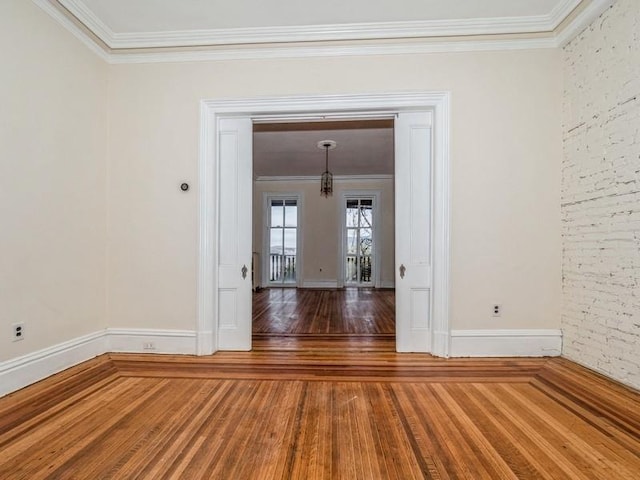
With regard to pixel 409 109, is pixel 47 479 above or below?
below

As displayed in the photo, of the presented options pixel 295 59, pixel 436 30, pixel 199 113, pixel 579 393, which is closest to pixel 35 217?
pixel 199 113

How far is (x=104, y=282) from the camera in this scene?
3166 millimetres

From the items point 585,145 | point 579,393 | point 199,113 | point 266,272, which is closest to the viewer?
point 579,393

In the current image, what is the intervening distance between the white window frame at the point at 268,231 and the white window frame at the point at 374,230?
108cm

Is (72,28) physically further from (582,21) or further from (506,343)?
(506,343)

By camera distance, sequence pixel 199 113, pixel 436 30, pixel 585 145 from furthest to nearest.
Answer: pixel 199 113 < pixel 436 30 < pixel 585 145

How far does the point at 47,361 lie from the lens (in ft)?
8.40

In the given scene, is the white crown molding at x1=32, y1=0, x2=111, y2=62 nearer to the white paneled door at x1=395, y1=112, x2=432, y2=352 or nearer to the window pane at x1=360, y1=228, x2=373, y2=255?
the white paneled door at x1=395, y1=112, x2=432, y2=352

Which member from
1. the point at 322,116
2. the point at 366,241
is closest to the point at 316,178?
the point at 366,241

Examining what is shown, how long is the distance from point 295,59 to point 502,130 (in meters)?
2.04

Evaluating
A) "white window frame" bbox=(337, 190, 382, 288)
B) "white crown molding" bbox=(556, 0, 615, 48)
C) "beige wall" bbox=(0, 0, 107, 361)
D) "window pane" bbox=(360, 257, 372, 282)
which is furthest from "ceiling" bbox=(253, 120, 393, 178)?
"window pane" bbox=(360, 257, 372, 282)

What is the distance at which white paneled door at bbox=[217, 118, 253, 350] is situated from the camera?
3.26 meters

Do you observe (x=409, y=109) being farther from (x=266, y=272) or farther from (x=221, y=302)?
(x=266, y=272)

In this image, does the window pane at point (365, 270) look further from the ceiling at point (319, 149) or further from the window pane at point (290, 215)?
the ceiling at point (319, 149)
